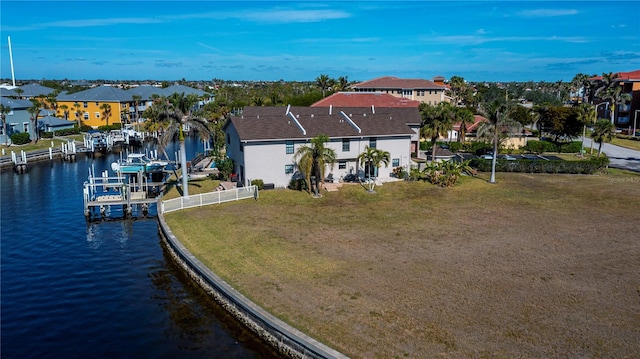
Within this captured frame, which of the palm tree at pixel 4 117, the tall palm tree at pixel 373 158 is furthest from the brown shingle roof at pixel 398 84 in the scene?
the palm tree at pixel 4 117

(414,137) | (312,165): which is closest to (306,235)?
(312,165)

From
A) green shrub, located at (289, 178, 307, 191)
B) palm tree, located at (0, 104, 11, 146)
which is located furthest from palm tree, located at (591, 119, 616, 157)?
palm tree, located at (0, 104, 11, 146)

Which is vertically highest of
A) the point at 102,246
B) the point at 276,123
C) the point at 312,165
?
the point at 276,123

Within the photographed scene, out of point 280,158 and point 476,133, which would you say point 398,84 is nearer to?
point 476,133

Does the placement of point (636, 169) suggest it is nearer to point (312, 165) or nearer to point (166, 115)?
point (312, 165)

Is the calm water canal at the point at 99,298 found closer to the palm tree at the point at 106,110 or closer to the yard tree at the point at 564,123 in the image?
the yard tree at the point at 564,123

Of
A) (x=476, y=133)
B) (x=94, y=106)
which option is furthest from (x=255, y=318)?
(x=94, y=106)

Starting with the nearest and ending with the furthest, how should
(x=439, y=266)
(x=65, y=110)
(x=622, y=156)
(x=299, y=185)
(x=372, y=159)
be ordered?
(x=439, y=266) → (x=299, y=185) → (x=372, y=159) → (x=622, y=156) → (x=65, y=110)
